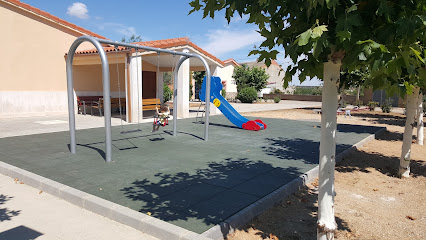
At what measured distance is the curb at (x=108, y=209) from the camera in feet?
10.4

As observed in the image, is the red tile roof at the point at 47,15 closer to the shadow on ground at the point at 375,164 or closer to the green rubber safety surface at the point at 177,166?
the green rubber safety surface at the point at 177,166

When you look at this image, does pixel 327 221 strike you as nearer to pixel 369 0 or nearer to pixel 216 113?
pixel 369 0

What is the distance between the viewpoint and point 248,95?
3319cm

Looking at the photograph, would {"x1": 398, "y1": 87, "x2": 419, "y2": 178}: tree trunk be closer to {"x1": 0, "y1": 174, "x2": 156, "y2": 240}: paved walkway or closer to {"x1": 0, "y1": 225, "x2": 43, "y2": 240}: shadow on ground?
{"x1": 0, "y1": 174, "x2": 156, "y2": 240}: paved walkway

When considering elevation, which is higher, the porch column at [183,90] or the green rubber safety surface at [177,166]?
the porch column at [183,90]

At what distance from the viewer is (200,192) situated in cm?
442

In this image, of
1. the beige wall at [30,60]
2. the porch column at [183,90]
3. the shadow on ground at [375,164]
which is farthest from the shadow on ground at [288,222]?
the beige wall at [30,60]

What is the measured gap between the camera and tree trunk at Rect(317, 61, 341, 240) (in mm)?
2787

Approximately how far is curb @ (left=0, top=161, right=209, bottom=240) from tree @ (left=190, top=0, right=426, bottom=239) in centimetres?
154

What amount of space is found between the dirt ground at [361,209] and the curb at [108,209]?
67cm

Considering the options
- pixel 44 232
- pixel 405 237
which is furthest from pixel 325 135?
pixel 44 232

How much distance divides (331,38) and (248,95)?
31.1m

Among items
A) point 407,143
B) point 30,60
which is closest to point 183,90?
point 30,60

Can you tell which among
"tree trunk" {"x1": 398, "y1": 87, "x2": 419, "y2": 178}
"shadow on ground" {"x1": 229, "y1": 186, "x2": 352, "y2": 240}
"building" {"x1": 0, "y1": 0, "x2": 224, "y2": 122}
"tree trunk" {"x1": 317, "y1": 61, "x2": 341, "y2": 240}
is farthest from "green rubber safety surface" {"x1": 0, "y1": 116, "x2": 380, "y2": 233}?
"building" {"x1": 0, "y1": 0, "x2": 224, "y2": 122}
